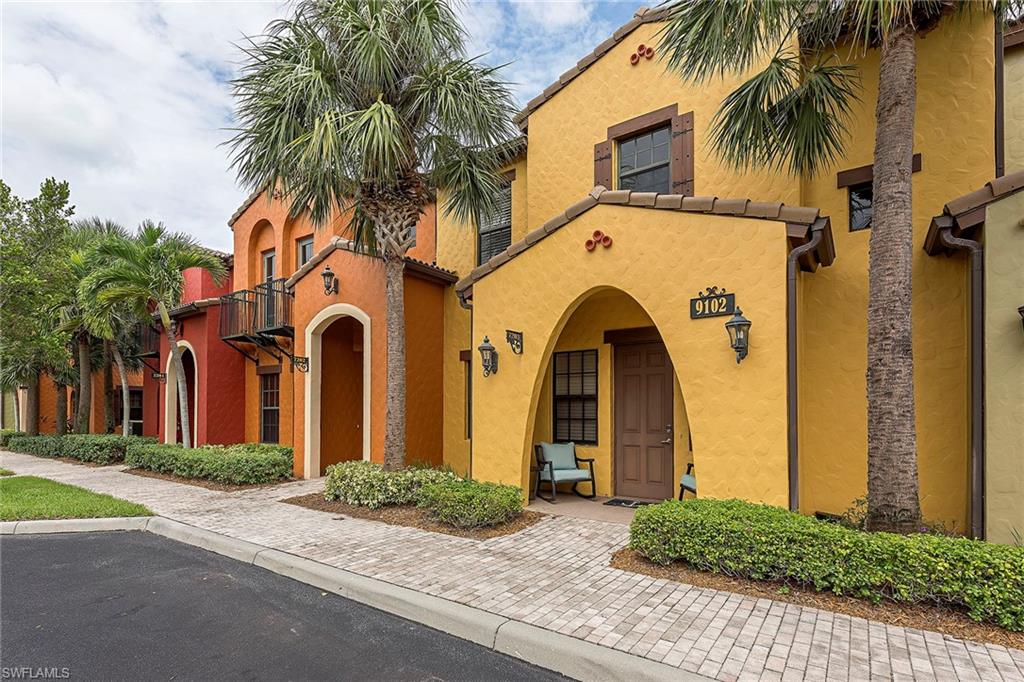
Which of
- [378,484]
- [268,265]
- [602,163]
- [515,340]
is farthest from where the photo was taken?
[268,265]

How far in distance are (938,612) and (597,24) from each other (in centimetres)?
1038

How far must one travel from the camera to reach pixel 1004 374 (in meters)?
5.50

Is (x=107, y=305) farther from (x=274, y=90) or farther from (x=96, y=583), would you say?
(x=96, y=583)

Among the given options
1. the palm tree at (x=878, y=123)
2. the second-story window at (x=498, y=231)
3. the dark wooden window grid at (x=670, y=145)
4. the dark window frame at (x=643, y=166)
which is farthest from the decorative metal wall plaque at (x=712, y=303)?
the second-story window at (x=498, y=231)

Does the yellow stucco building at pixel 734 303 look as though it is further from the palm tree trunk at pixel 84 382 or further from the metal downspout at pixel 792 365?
the palm tree trunk at pixel 84 382

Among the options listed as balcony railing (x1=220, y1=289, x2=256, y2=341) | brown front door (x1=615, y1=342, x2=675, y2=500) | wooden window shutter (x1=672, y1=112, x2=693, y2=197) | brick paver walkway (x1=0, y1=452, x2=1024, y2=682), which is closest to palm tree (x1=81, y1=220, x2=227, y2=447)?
balcony railing (x1=220, y1=289, x2=256, y2=341)

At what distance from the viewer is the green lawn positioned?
8242 millimetres

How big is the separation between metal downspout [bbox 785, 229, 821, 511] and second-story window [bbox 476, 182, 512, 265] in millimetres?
6496

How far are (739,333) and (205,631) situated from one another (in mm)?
6126

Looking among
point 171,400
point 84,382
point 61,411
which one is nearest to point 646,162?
point 171,400

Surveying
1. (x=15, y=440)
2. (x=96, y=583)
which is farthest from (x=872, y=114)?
(x=15, y=440)

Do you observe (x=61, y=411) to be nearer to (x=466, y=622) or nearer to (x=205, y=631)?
(x=205, y=631)

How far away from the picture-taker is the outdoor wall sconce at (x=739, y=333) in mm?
6078

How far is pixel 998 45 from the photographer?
22.0 feet
